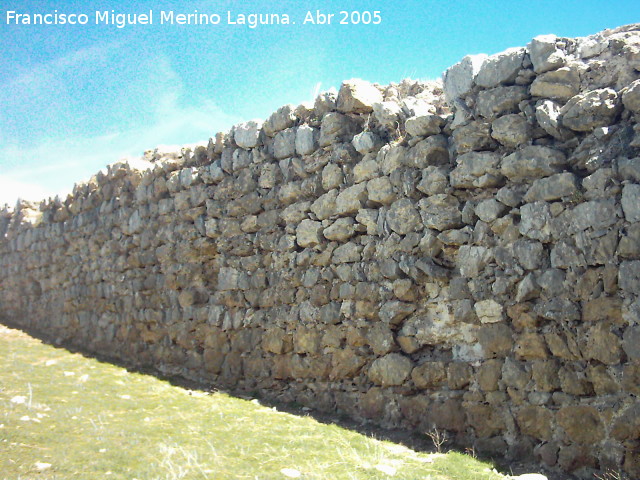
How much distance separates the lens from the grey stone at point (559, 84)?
4.73 metres

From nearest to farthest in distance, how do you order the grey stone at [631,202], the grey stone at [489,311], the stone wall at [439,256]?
1. the grey stone at [631,202]
2. the stone wall at [439,256]
3. the grey stone at [489,311]

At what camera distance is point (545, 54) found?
4801 mm

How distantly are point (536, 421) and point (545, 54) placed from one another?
2909 millimetres

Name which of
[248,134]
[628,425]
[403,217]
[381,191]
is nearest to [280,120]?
[248,134]

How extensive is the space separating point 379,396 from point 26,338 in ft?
25.0

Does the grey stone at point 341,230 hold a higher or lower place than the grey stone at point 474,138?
→ lower

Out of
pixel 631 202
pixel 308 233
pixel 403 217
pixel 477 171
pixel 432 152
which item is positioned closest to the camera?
pixel 631 202

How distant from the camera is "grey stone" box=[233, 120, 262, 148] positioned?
7512mm

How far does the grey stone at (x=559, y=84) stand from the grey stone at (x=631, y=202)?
1.00 metres

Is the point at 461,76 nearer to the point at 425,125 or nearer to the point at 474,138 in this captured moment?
the point at 425,125

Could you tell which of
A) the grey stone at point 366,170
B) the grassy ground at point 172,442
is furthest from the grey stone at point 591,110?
the grassy ground at point 172,442

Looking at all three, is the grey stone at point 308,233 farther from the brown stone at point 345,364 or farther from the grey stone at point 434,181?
the grey stone at point 434,181

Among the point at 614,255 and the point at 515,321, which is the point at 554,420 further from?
the point at 614,255

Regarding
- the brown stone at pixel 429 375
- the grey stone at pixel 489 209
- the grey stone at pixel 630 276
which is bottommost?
the brown stone at pixel 429 375
